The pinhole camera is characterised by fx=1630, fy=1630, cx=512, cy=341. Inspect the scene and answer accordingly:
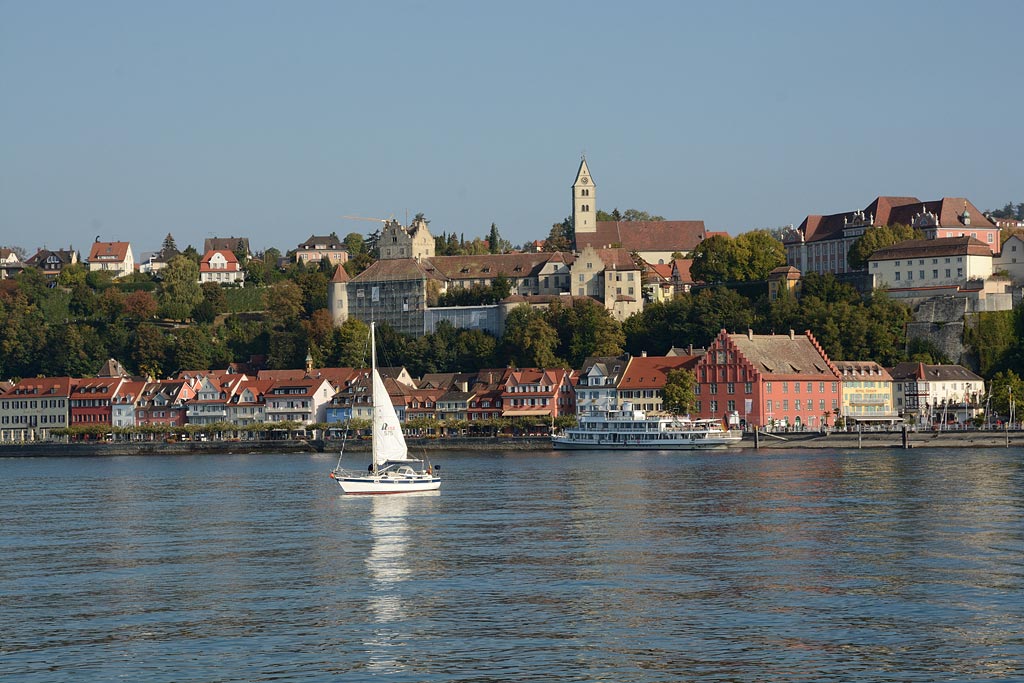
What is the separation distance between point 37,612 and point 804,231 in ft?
393

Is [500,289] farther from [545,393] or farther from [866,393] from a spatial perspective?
[866,393]

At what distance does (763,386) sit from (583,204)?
60487 millimetres

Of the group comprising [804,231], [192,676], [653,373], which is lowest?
[192,676]

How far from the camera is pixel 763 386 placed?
11531cm

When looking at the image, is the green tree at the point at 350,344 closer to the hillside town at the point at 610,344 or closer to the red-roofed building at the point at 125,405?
the hillside town at the point at 610,344

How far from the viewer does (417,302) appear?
149500 millimetres

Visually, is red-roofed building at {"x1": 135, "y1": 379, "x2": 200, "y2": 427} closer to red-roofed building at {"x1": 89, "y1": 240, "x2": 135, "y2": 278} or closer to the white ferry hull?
the white ferry hull

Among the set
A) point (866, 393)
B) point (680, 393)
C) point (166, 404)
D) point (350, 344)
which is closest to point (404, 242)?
point (350, 344)

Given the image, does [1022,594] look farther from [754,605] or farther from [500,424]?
[500,424]

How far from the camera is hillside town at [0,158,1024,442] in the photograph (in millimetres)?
117750

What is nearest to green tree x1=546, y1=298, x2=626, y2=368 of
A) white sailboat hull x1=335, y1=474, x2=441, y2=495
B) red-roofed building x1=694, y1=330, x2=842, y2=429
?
Result: red-roofed building x1=694, y1=330, x2=842, y2=429

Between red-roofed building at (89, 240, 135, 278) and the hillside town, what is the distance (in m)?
22.4

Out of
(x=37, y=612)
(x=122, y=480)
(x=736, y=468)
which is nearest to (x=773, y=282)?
(x=736, y=468)

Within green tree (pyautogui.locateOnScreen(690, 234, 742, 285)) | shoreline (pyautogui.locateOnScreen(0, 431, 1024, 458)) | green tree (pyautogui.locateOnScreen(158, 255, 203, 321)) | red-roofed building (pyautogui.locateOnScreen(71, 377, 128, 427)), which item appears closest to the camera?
shoreline (pyautogui.locateOnScreen(0, 431, 1024, 458))
